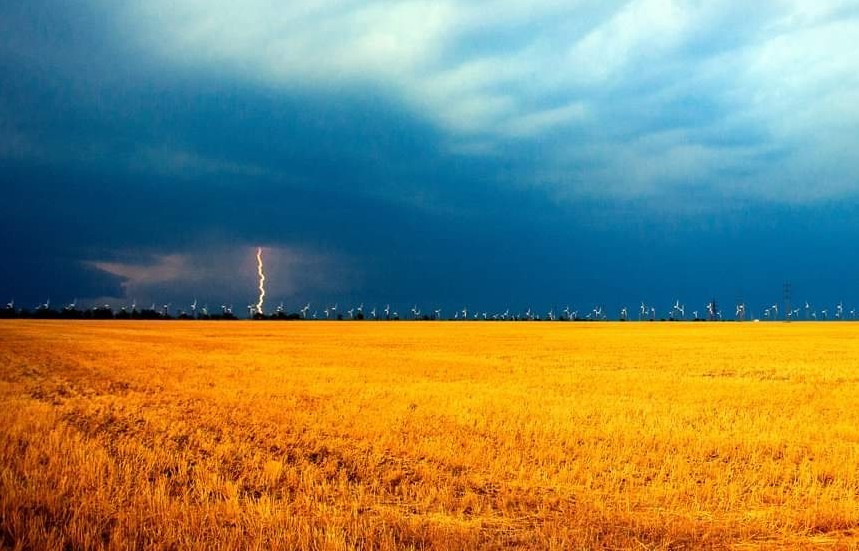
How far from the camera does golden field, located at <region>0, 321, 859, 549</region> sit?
7.80m

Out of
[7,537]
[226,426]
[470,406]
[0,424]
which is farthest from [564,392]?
[7,537]

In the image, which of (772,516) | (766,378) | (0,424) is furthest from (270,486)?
(766,378)

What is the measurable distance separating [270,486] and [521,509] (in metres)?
3.61

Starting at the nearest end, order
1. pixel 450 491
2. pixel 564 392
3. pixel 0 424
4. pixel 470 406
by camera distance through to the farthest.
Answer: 1. pixel 450 491
2. pixel 0 424
3. pixel 470 406
4. pixel 564 392

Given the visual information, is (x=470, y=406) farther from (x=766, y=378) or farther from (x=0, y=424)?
(x=766, y=378)

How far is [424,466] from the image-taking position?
11.2 m

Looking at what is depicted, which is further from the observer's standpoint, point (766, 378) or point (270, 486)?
point (766, 378)

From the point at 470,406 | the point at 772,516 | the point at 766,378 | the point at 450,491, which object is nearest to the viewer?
the point at 772,516

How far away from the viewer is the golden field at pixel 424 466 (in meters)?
7.80

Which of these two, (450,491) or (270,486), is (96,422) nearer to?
(270,486)

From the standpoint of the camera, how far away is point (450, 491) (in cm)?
969

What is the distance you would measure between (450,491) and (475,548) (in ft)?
7.84

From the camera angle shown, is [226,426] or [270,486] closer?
[270,486]

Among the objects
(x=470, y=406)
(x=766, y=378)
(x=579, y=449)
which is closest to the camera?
(x=579, y=449)
